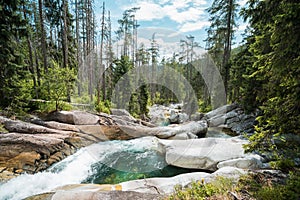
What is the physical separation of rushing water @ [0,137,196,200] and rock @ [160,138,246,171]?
0.38m

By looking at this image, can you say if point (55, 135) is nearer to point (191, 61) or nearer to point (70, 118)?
point (70, 118)

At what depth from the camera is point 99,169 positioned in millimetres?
6277

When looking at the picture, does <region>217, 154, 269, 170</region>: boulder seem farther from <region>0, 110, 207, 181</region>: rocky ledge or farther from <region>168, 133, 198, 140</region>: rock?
<region>0, 110, 207, 181</region>: rocky ledge

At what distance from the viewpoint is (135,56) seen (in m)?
24.0

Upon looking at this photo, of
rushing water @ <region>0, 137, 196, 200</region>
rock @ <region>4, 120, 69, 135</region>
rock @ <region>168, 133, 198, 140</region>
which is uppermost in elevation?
rock @ <region>4, 120, 69, 135</region>

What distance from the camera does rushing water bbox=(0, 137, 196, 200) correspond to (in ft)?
14.6

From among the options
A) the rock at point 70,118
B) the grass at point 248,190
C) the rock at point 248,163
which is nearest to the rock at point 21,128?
the rock at point 70,118

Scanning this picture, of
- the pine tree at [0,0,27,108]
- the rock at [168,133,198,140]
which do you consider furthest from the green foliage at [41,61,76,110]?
the rock at [168,133,198,140]

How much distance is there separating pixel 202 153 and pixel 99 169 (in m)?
4.11

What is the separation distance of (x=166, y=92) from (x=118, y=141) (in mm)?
27478

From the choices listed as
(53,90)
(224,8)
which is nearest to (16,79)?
(53,90)

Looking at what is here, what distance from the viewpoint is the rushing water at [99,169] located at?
14.6ft

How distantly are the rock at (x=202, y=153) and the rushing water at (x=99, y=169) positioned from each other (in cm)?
38

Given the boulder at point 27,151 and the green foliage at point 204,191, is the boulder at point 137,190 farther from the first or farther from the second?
the boulder at point 27,151
